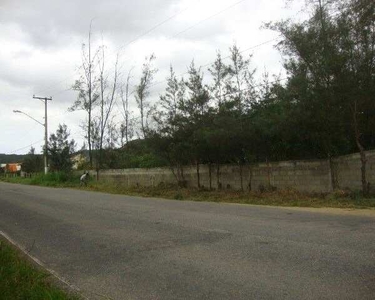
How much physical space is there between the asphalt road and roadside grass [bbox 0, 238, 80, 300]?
1.37ft

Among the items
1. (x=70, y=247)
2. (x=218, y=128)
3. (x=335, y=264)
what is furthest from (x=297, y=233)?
(x=218, y=128)

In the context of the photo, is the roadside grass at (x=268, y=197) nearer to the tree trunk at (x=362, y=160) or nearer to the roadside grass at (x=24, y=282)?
the tree trunk at (x=362, y=160)

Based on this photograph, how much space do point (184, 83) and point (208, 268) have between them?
18956 millimetres

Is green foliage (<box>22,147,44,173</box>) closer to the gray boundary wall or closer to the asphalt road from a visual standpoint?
the gray boundary wall

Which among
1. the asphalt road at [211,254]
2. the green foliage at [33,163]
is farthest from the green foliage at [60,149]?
the asphalt road at [211,254]

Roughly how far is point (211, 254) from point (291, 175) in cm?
1288

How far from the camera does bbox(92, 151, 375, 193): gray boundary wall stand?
17.2 metres

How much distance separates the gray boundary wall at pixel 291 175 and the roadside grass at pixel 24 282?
13216mm

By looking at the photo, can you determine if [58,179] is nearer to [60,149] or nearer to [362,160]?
[60,149]

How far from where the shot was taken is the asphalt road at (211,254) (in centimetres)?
576

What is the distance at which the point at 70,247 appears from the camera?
9.18 metres

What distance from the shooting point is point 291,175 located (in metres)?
19.8

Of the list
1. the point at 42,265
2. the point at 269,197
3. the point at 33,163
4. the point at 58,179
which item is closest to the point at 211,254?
the point at 42,265

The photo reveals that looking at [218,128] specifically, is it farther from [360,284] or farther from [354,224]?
[360,284]
